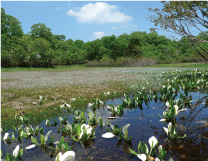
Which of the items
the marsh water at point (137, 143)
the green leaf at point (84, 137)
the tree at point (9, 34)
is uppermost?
the tree at point (9, 34)

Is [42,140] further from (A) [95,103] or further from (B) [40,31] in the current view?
(B) [40,31]

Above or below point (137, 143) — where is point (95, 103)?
above

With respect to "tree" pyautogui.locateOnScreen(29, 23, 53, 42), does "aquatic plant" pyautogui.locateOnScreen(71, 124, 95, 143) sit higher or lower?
lower

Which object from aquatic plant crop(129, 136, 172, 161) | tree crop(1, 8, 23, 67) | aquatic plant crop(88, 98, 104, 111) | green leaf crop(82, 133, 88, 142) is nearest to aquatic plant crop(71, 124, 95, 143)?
green leaf crop(82, 133, 88, 142)

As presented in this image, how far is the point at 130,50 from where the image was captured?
62.6m

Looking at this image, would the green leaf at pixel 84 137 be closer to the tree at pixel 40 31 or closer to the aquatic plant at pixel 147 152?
the aquatic plant at pixel 147 152

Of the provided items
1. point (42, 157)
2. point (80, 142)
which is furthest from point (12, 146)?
point (80, 142)

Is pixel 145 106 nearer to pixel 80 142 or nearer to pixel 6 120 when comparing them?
pixel 80 142

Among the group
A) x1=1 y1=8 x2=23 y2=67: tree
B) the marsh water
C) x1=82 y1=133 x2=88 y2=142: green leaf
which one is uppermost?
x1=1 y1=8 x2=23 y2=67: tree

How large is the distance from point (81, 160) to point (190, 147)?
1.73 metres

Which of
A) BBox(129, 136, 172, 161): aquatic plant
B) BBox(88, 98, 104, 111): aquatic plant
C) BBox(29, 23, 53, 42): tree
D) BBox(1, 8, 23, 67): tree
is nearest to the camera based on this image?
BBox(129, 136, 172, 161): aquatic plant

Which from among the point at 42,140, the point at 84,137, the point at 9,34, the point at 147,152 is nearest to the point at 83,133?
the point at 84,137

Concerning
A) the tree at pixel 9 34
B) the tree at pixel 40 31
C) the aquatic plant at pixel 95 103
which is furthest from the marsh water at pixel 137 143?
the tree at pixel 40 31

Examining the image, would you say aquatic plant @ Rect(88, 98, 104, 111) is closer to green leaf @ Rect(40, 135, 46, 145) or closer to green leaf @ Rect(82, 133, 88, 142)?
green leaf @ Rect(82, 133, 88, 142)
